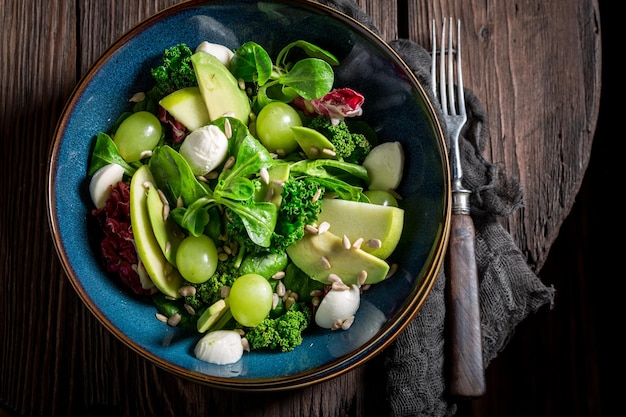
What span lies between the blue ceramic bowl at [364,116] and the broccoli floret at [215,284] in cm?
7

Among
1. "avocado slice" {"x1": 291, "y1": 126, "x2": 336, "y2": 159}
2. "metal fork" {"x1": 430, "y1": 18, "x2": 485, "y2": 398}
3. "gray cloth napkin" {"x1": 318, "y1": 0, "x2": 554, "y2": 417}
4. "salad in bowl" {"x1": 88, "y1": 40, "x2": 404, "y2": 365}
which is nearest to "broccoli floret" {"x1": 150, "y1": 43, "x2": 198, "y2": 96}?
"salad in bowl" {"x1": 88, "y1": 40, "x2": 404, "y2": 365}

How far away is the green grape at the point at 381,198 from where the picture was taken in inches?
44.9

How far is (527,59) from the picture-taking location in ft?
4.50

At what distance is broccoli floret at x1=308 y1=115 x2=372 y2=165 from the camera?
114 centimetres

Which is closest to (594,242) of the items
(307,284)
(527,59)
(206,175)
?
(527,59)

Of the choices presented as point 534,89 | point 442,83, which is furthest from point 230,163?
point 534,89

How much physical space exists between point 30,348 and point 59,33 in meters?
0.73

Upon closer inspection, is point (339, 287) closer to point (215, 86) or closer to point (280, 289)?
point (280, 289)

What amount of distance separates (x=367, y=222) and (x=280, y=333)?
26 centimetres

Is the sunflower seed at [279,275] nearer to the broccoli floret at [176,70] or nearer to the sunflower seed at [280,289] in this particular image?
the sunflower seed at [280,289]

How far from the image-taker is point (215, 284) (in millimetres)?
1108

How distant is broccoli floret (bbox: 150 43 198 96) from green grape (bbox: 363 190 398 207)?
1.34ft

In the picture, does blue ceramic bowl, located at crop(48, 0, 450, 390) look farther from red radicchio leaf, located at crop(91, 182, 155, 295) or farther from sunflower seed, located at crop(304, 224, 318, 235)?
sunflower seed, located at crop(304, 224, 318, 235)

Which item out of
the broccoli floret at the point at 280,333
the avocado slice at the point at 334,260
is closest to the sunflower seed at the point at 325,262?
the avocado slice at the point at 334,260
